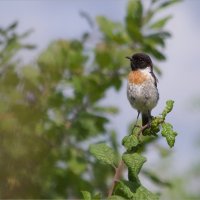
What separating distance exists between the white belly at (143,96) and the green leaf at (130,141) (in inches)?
87.1

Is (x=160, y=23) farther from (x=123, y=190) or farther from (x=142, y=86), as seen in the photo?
(x=123, y=190)

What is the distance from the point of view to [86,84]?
755cm

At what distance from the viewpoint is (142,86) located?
260 inches

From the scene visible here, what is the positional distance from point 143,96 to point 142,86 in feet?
0.59

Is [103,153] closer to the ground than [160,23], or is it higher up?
closer to the ground

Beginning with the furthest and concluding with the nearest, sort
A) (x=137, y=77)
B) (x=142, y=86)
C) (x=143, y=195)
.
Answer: (x=137, y=77)
(x=142, y=86)
(x=143, y=195)

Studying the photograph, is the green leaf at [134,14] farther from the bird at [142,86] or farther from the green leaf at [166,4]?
the bird at [142,86]

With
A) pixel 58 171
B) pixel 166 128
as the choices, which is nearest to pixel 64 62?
pixel 58 171

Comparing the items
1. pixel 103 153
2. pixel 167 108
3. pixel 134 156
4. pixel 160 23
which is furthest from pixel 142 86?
pixel 134 156

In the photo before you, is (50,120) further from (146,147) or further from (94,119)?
(146,147)

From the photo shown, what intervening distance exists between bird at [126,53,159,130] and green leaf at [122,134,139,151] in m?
2.10

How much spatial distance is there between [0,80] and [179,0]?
101 inches

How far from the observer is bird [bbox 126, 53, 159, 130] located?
6.46m

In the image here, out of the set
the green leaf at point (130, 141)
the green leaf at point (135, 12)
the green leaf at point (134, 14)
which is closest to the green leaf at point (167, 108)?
the green leaf at point (130, 141)
